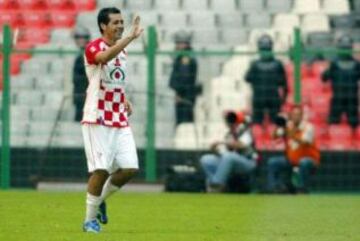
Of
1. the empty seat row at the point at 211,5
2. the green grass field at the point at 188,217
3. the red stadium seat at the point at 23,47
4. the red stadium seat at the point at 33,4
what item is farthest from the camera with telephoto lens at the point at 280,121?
the red stadium seat at the point at 33,4

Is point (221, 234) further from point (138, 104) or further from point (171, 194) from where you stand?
point (138, 104)

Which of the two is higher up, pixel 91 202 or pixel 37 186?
pixel 91 202

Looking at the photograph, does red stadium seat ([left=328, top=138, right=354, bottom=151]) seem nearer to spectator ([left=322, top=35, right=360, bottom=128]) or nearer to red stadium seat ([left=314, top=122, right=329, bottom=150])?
red stadium seat ([left=314, top=122, right=329, bottom=150])

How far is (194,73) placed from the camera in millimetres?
25188

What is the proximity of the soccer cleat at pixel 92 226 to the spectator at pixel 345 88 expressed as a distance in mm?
11678

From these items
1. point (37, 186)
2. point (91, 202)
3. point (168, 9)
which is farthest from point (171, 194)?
point (91, 202)

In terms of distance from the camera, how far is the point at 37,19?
94.9 feet

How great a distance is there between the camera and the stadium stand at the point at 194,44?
81.8 feet

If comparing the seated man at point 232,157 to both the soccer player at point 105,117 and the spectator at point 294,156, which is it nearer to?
the spectator at point 294,156

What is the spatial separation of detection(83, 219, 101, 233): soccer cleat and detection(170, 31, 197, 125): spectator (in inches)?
443

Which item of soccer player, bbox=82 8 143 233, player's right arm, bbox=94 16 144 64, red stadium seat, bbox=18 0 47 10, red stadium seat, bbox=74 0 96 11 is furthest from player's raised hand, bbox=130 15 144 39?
red stadium seat, bbox=18 0 47 10

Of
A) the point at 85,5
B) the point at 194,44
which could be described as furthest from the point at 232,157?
the point at 85,5

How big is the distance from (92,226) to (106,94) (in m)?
1.20

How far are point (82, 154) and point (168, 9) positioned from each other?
4930 mm
